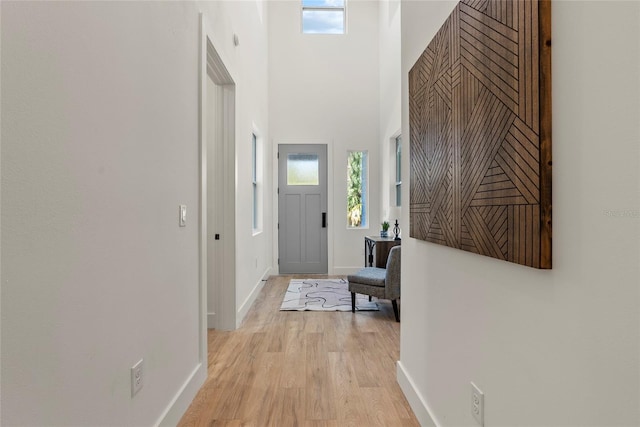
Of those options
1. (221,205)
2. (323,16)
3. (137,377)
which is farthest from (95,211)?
(323,16)

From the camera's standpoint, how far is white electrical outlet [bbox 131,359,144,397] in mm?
1397

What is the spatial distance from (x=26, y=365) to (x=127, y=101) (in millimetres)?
915

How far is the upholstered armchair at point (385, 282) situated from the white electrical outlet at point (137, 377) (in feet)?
8.10

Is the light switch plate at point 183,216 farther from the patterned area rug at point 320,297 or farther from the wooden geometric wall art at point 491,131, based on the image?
the patterned area rug at point 320,297

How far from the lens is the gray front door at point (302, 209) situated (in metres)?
6.01

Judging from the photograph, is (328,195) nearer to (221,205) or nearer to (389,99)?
(389,99)

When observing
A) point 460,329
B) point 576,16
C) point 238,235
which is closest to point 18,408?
point 460,329

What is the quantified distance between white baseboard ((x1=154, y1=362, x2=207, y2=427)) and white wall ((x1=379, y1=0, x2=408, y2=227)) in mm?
3729

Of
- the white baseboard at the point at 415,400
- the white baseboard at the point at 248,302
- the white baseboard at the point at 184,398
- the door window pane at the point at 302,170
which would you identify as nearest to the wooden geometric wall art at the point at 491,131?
the white baseboard at the point at 415,400

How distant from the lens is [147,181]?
1517 millimetres

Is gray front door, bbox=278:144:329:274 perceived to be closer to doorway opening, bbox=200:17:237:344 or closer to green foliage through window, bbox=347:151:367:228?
green foliage through window, bbox=347:151:367:228

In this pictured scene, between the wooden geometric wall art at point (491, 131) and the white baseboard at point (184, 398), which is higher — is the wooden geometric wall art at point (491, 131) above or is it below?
above

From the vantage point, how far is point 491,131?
114cm

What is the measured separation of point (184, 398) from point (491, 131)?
1.94 metres
